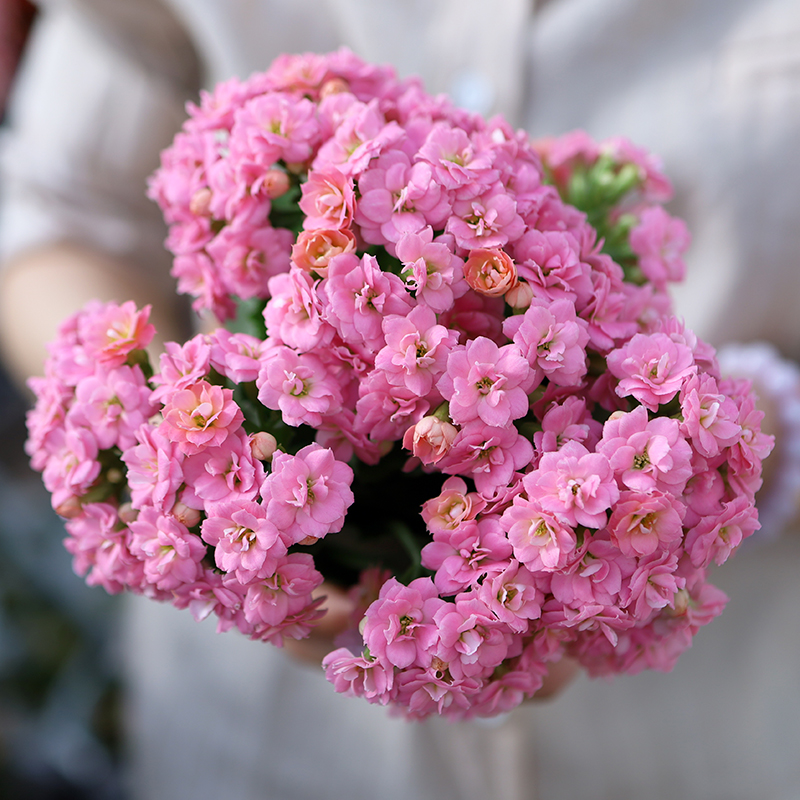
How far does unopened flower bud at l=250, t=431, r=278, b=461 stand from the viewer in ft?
0.82

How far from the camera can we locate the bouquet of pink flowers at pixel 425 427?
0.24 m

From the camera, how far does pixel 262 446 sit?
251 mm

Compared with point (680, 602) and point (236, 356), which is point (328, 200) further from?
point (680, 602)

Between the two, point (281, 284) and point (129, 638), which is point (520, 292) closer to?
point (281, 284)

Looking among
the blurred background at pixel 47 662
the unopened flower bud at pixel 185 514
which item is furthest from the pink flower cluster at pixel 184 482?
the blurred background at pixel 47 662

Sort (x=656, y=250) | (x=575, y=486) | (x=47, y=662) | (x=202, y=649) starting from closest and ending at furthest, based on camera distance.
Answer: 1. (x=575, y=486)
2. (x=656, y=250)
3. (x=202, y=649)
4. (x=47, y=662)

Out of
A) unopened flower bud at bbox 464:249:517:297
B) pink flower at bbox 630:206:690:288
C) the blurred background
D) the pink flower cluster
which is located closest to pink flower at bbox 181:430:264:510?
the pink flower cluster

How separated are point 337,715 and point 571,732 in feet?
0.81

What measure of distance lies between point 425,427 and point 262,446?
6 cm

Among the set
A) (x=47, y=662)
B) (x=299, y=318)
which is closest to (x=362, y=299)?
(x=299, y=318)

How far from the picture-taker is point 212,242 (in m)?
0.31

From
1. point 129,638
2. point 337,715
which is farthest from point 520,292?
point 129,638

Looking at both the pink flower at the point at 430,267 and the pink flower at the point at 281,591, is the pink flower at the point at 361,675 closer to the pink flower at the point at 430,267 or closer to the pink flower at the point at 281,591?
the pink flower at the point at 281,591

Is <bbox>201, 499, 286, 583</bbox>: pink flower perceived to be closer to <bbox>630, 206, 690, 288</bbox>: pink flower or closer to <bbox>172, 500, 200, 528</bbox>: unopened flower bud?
<bbox>172, 500, 200, 528</bbox>: unopened flower bud
